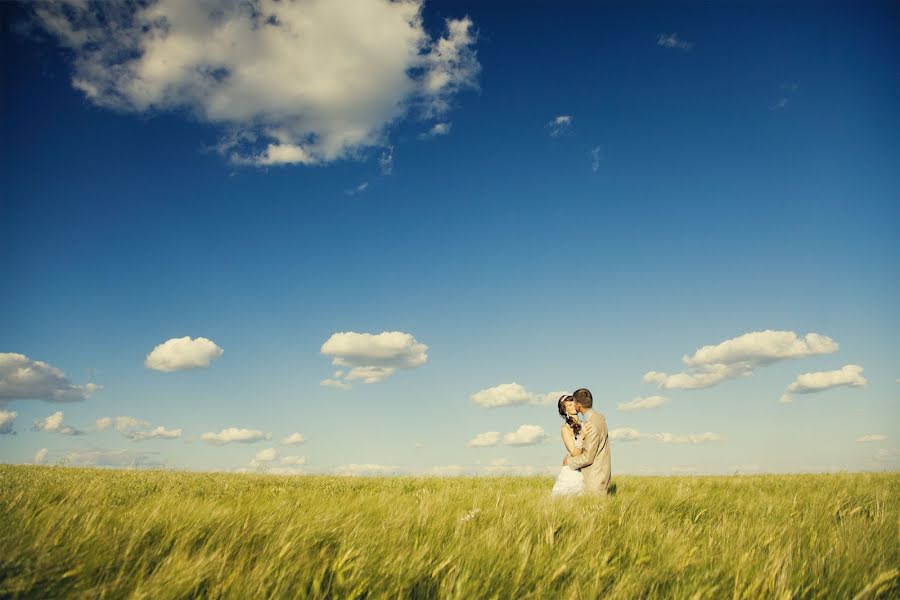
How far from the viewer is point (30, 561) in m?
1.92

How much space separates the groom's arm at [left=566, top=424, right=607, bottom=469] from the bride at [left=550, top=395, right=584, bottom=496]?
0.31ft

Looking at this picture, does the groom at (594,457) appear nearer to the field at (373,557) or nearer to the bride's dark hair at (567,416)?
the bride's dark hair at (567,416)

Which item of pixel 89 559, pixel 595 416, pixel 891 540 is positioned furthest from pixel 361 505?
pixel 595 416

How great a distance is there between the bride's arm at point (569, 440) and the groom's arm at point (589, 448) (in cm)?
10

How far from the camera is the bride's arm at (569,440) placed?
368 inches

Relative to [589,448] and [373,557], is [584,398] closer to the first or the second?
[589,448]

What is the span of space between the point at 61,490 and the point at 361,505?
2.18m

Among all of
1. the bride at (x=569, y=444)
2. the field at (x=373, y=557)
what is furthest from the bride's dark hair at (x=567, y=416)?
the field at (x=373, y=557)

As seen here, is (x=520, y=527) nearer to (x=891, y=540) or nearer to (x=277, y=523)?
(x=277, y=523)

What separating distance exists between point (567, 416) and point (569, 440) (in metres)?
0.74

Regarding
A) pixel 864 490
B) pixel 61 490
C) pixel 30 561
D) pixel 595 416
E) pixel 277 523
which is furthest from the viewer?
pixel 595 416

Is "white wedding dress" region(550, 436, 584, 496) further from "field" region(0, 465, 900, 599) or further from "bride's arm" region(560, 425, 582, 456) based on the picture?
"field" region(0, 465, 900, 599)

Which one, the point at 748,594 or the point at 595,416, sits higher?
the point at 595,416

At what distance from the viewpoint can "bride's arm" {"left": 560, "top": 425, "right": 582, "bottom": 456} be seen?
9.35m
